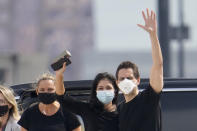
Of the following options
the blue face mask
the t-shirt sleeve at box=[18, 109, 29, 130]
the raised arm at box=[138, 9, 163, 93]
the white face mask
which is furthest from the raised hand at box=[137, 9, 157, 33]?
the t-shirt sleeve at box=[18, 109, 29, 130]

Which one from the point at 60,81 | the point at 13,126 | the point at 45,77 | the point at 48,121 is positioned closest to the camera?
the point at 48,121

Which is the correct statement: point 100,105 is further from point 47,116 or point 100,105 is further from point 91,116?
point 47,116

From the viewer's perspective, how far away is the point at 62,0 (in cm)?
13112

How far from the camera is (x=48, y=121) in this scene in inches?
237

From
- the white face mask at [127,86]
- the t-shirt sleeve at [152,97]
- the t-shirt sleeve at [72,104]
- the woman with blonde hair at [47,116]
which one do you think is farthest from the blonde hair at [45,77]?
the t-shirt sleeve at [152,97]

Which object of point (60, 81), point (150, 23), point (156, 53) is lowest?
point (60, 81)

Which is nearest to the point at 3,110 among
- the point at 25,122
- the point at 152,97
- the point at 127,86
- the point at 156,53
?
the point at 25,122

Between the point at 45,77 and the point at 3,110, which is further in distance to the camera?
the point at 3,110

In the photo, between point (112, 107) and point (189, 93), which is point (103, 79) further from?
point (189, 93)

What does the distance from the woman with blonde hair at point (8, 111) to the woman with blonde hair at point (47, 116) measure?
0.19m

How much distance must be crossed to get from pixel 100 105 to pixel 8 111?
745 mm

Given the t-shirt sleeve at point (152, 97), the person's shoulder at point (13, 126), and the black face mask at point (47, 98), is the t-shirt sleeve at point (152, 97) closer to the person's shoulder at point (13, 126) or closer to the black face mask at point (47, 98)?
the black face mask at point (47, 98)

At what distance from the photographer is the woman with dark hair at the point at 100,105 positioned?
612cm

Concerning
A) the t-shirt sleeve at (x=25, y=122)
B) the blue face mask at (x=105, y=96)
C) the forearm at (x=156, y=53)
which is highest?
the forearm at (x=156, y=53)
